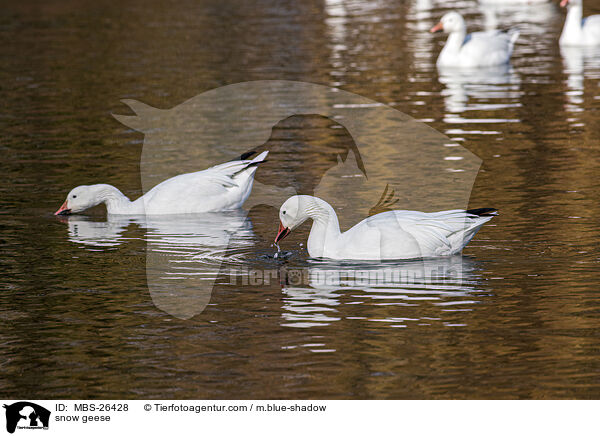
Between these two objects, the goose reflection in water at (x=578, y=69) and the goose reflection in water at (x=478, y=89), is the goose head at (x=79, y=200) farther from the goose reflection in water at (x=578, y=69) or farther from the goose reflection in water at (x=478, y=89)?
the goose reflection in water at (x=578, y=69)

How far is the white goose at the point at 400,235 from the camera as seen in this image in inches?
390

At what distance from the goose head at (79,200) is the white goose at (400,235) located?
360 cm

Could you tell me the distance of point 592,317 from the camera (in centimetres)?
843

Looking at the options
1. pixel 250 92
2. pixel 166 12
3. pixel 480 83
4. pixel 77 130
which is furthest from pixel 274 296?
pixel 166 12

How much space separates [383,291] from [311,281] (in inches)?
28.9

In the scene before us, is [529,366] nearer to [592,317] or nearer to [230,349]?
[592,317]

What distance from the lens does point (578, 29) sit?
25.2m

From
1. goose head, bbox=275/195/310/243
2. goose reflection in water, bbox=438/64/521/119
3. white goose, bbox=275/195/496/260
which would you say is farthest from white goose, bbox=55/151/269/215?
goose reflection in water, bbox=438/64/521/119

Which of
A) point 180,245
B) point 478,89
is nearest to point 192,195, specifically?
point 180,245

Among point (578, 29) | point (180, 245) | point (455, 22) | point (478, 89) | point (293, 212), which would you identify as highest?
point (455, 22)

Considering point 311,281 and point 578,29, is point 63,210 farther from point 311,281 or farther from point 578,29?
point 578,29

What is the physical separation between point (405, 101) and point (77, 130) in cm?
545
